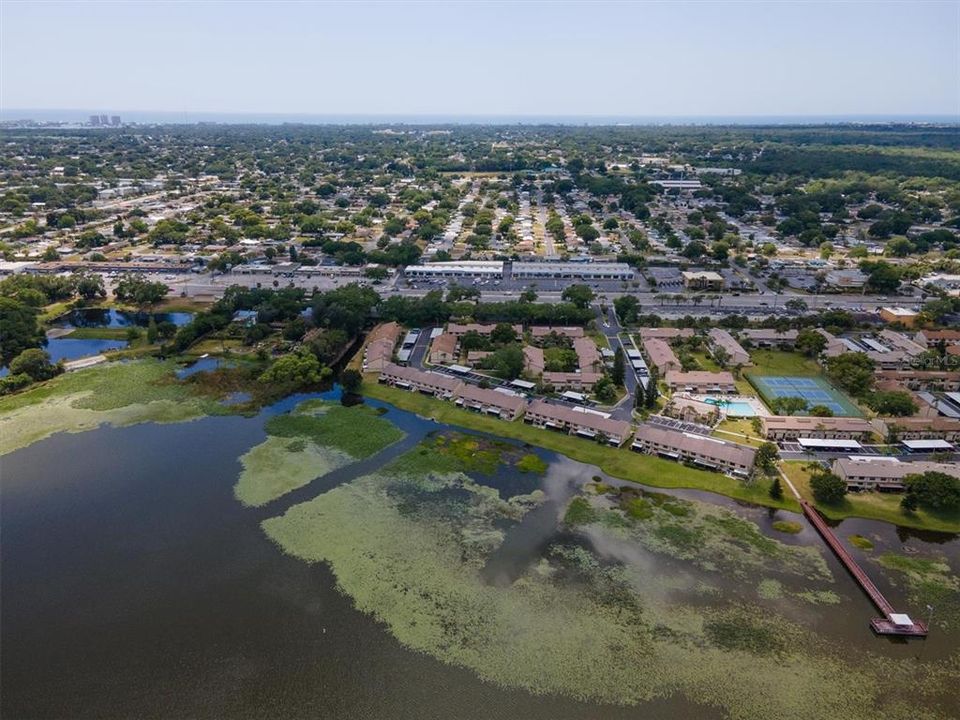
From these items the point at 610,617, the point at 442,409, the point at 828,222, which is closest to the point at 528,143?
the point at 828,222

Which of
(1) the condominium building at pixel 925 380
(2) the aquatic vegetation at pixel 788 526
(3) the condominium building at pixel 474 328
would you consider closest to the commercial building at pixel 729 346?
(1) the condominium building at pixel 925 380

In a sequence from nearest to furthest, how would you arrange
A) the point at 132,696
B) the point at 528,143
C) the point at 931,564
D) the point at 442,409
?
the point at 132,696, the point at 931,564, the point at 442,409, the point at 528,143

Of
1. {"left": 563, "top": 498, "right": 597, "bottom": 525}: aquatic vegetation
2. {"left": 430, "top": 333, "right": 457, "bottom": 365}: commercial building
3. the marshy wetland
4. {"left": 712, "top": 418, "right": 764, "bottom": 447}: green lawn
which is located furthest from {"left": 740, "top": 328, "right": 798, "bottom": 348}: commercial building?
{"left": 563, "top": 498, "right": 597, "bottom": 525}: aquatic vegetation

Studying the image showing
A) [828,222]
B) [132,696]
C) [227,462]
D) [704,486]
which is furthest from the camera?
[828,222]

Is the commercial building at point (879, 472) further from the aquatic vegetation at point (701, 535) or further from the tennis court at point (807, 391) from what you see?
the tennis court at point (807, 391)

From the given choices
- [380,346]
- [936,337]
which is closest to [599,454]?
[380,346]

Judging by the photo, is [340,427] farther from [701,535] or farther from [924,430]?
[924,430]

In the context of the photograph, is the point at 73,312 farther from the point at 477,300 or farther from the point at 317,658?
the point at 317,658
